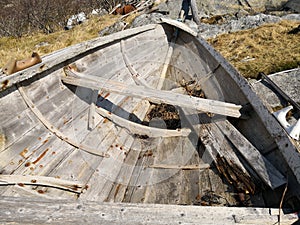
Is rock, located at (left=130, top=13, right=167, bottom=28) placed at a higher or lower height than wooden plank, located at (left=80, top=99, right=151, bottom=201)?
higher

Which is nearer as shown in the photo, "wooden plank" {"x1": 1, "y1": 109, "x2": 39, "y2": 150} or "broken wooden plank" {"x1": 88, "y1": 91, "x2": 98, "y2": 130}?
"wooden plank" {"x1": 1, "y1": 109, "x2": 39, "y2": 150}

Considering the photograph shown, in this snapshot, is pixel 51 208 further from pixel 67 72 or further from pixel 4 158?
pixel 67 72

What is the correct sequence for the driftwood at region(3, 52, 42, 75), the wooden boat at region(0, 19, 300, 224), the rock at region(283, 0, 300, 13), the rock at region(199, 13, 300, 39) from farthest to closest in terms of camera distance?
the rock at region(283, 0, 300, 13), the rock at region(199, 13, 300, 39), the driftwood at region(3, 52, 42, 75), the wooden boat at region(0, 19, 300, 224)

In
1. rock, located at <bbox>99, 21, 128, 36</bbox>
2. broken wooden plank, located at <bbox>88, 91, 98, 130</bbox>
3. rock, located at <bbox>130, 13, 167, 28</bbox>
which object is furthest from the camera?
rock, located at <bbox>99, 21, 128, 36</bbox>

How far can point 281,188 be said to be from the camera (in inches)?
92.6

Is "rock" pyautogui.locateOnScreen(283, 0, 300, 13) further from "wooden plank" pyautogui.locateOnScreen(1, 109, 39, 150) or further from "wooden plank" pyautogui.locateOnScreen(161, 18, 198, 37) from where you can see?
"wooden plank" pyautogui.locateOnScreen(1, 109, 39, 150)

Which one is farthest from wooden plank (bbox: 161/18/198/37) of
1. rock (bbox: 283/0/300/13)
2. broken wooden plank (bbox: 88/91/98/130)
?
rock (bbox: 283/0/300/13)

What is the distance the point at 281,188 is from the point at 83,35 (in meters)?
10.0

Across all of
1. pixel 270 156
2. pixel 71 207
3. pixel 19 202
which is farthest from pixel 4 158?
pixel 270 156

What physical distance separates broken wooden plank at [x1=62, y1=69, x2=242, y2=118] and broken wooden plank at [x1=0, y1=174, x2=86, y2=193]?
110 centimetres

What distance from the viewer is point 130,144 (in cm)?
379

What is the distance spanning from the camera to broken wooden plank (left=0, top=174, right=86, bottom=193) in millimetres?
2533

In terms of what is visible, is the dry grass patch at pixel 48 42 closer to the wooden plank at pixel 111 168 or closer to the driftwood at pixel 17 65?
the wooden plank at pixel 111 168

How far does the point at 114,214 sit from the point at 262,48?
6.79 metres
